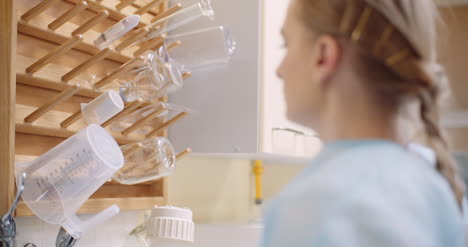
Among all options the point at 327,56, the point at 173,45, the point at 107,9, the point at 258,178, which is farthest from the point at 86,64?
the point at 258,178

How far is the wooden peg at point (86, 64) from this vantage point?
109 centimetres

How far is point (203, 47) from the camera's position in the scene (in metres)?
1.35

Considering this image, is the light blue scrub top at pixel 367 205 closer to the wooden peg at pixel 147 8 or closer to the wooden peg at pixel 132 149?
the wooden peg at pixel 132 149

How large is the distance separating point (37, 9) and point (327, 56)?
0.65 meters

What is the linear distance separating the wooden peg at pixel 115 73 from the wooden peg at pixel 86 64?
5cm

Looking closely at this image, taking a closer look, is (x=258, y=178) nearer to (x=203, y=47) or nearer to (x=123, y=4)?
(x=203, y=47)

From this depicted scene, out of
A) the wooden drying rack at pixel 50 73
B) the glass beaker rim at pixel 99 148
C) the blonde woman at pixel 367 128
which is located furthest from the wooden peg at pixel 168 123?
the blonde woman at pixel 367 128

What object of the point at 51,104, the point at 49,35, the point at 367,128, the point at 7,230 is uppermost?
the point at 49,35

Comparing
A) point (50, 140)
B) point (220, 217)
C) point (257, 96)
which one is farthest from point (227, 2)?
point (220, 217)

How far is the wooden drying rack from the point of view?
39.0 inches

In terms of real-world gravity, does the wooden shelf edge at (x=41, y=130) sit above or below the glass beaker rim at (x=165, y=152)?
above

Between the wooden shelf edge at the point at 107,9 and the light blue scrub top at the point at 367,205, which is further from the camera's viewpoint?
the wooden shelf edge at the point at 107,9

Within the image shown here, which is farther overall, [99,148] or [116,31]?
[116,31]

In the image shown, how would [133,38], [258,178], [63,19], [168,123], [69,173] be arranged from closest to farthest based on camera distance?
[69,173]
[63,19]
[133,38]
[168,123]
[258,178]
